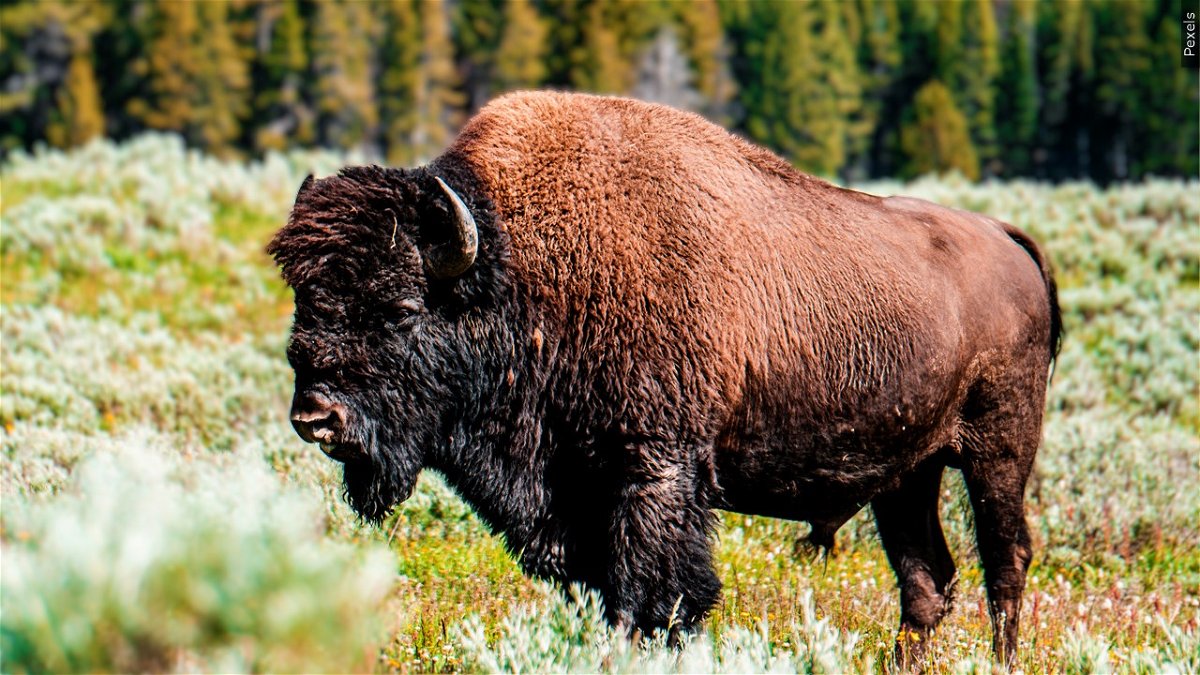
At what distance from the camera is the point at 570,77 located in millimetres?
56812

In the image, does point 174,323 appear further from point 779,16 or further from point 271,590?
point 779,16

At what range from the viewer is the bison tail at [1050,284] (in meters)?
5.71

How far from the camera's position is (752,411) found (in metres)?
4.56

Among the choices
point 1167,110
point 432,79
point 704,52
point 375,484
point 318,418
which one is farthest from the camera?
point 704,52

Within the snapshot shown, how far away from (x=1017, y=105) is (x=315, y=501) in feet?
215

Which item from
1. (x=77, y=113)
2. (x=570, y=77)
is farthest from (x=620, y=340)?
(x=77, y=113)

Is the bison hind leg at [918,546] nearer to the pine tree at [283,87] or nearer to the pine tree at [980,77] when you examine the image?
the pine tree at [283,87]

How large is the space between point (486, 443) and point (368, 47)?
56.4m

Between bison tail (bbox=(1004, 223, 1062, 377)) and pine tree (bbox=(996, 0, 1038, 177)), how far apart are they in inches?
2402

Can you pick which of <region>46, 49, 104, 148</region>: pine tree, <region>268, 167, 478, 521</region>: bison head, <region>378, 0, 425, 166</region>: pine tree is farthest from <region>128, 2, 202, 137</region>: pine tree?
<region>268, 167, 478, 521</region>: bison head

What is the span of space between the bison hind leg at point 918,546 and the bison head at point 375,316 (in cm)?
221

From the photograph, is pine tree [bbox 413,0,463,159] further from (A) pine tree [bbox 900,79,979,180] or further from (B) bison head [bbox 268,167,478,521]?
(B) bison head [bbox 268,167,478,521]

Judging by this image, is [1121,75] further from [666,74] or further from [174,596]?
[174,596]

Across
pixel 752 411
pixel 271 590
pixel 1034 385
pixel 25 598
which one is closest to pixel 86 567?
pixel 25 598
